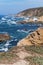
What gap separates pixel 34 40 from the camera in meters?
23.2

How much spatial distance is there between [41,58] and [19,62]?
1372 millimetres

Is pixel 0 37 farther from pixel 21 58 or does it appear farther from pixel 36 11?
pixel 36 11

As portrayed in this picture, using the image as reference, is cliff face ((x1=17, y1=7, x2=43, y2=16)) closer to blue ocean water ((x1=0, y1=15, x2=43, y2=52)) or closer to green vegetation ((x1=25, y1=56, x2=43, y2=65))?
blue ocean water ((x1=0, y1=15, x2=43, y2=52))

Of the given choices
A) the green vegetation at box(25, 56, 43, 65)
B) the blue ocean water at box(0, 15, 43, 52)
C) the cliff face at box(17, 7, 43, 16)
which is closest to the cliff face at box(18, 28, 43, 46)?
the blue ocean water at box(0, 15, 43, 52)

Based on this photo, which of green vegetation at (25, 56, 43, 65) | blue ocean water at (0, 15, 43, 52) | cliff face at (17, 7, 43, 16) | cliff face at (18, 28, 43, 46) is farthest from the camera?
cliff face at (17, 7, 43, 16)

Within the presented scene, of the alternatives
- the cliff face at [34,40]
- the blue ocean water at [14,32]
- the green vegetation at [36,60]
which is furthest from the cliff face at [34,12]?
the green vegetation at [36,60]

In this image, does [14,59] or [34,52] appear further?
[34,52]

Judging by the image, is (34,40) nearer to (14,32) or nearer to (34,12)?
(14,32)

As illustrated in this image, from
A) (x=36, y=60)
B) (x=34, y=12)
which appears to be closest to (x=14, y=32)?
(x=36, y=60)

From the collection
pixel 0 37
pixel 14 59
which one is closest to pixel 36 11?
pixel 0 37

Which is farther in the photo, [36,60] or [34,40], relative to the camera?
[34,40]

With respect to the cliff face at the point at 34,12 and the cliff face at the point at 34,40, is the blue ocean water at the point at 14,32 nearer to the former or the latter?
the cliff face at the point at 34,40

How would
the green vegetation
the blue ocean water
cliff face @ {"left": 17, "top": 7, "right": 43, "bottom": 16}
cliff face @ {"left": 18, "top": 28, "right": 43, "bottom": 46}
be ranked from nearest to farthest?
the green vegetation
cliff face @ {"left": 18, "top": 28, "right": 43, "bottom": 46}
the blue ocean water
cliff face @ {"left": 17, "top": 7, "right": 43, "bottom": 16}

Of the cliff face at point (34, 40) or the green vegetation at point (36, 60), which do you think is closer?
the green vegetation at point (36, 60)
